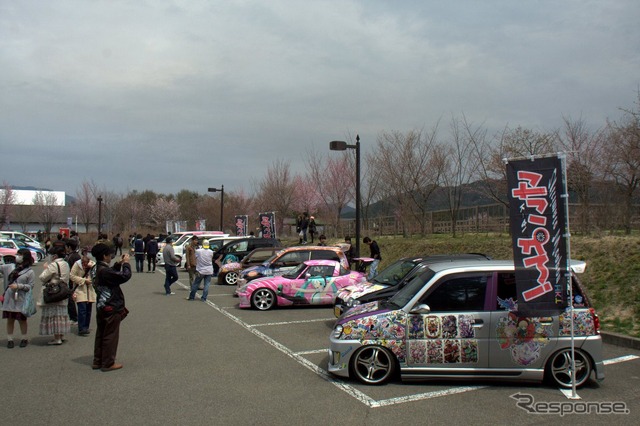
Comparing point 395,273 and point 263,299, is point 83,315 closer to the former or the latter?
point 263,299

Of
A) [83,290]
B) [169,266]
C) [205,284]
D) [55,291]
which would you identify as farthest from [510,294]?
[169,266]

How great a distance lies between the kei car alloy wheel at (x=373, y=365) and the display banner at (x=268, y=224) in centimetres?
2258

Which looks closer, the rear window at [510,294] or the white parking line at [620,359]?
the rear window at [510,294]

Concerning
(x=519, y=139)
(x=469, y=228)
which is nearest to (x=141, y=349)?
(x=519, y=139)

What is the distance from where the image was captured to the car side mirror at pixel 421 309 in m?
6.36

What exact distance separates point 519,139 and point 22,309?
18116 millimetres

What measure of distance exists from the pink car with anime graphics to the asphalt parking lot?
12.1ft

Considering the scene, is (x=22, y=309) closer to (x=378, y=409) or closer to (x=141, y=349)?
(x=141, y=349)

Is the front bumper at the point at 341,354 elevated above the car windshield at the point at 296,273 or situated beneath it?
situated beneath

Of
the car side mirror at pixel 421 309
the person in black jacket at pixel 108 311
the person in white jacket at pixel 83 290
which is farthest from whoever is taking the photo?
the person in white jacket at pixel 83 290

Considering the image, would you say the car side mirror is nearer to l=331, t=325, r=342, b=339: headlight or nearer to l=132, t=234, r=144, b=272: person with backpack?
l=331, t=325, r=342, b=339: headlight

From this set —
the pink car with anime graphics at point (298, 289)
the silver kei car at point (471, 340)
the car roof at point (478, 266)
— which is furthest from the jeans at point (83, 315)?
the car roof at point (478, 266)

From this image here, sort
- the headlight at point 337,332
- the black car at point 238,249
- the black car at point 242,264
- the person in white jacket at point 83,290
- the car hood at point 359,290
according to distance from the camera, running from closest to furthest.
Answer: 1. the headlight at point 337,332
2. the person in white jacket at point 83,290
3. the car hood at point 359,290
4. the black car at point 242,264
5. the black car at point 238,249

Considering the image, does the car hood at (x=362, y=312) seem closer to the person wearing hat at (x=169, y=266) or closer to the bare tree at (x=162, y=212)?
the person wearing hat at (x=169, y=266)
